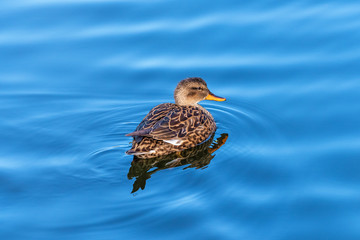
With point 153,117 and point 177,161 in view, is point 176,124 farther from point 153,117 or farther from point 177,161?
point 177,161

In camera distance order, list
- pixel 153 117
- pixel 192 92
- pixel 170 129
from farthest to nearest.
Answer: pixel 192 92
pixel 153 117
pixel 170 129

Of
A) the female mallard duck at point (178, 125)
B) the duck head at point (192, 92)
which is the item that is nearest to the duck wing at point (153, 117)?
the female mallard duck at point (178, 125)

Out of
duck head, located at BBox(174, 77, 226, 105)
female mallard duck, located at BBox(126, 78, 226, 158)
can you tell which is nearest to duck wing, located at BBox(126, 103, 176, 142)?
female mallard duck, located at BBox(126, 78, 226, 158)

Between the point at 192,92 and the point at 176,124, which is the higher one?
the point at 192,92

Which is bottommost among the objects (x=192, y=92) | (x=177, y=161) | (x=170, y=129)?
(x=177, y=161)

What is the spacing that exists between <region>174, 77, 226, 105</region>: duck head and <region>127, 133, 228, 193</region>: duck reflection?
29.4 inches

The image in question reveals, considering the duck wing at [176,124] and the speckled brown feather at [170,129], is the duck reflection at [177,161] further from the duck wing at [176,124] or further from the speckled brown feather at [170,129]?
the duck wing at [176,124]

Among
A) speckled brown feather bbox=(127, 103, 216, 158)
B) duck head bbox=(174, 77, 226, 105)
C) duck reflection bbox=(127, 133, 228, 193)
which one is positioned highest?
duck head bbox=(174, 77, 226, 105)

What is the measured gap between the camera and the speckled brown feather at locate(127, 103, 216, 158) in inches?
323

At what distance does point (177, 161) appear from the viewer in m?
8.23

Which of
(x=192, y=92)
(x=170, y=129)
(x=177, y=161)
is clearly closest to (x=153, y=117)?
(x=170, y=129)

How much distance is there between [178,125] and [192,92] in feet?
2.59

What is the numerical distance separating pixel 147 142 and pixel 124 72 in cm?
239

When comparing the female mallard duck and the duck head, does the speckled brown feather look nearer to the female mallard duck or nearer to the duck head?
the female mallard duck
